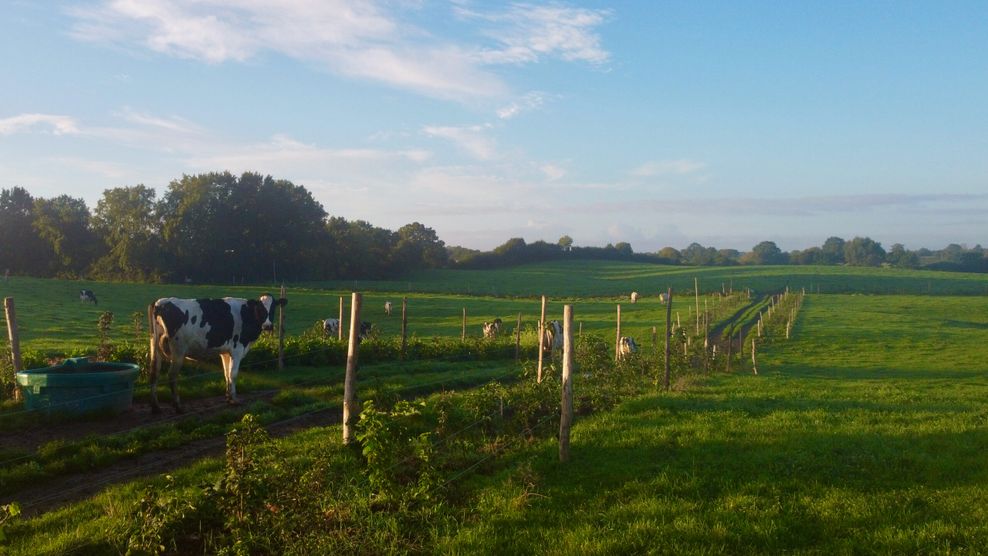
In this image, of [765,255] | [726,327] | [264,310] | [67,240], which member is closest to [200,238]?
[67,240]

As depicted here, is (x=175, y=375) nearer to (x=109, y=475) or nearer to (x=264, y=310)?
(x=264, y=310)

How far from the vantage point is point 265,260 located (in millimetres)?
75750

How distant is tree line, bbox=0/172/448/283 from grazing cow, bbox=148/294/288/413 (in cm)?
5703

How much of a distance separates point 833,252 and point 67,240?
13973 cm

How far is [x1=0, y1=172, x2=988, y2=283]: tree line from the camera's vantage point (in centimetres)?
6875

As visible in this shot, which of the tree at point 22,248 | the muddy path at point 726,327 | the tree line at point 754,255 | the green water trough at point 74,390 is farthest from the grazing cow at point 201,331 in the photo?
the tree line at point 754,255

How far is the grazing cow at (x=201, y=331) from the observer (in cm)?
1388

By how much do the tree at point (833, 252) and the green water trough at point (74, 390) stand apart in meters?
153

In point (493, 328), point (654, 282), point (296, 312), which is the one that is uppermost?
point (654, 282)

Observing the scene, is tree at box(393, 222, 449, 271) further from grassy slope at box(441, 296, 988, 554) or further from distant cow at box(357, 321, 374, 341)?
grassy slope at box(441, 296, 988, 554)

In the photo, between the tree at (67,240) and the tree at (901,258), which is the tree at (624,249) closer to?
the tree at (901,258)

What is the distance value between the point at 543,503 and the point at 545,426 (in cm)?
377

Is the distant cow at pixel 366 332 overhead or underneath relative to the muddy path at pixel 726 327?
overhead

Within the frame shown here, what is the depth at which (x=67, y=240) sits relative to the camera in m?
73.1
